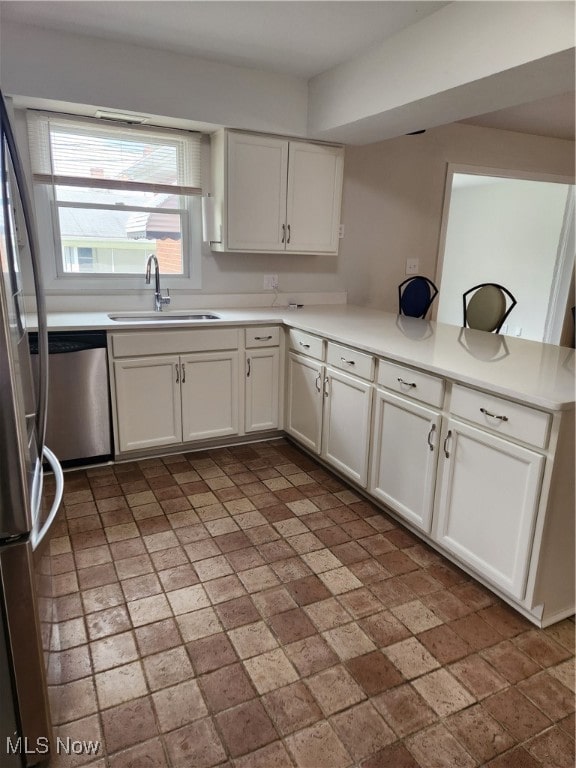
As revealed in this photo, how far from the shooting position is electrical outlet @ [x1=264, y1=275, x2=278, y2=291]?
3.82 metres

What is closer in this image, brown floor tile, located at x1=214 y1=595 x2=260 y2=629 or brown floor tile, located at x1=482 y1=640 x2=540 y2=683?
brown floor tile, located at x1=482 y1=640 x2=540 y2=683

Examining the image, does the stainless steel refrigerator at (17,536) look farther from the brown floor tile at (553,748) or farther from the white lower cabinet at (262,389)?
the white lower cabinet at (262,389)

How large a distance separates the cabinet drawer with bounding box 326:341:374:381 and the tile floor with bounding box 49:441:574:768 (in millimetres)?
738

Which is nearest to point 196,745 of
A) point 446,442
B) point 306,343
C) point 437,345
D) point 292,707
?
point 292,707

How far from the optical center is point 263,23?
8.30 feet

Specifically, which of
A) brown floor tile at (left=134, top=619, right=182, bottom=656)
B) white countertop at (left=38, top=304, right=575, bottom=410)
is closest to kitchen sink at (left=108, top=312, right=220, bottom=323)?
white countertop at (left=38, top=304, right=575, bottom=410)

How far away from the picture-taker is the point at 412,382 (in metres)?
2.26

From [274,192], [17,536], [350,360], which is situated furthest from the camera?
[274,192]

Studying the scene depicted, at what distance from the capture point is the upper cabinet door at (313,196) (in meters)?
3.47

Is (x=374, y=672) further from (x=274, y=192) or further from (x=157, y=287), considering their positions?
(x=274, y=192)

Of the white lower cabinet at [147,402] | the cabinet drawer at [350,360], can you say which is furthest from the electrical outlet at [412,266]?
the white lower cabinet at [147,402]

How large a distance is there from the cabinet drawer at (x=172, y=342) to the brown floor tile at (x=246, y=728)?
1998 millimetres

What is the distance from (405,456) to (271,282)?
6.46 feet

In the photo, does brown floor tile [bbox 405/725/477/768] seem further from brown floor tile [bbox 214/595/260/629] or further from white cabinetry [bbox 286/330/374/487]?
white cabinetry [bbox 286/330/374/487]
